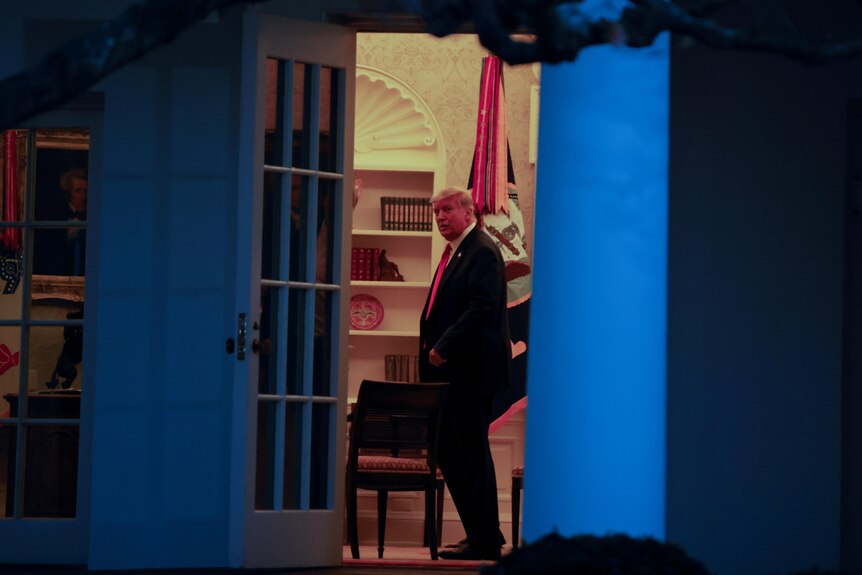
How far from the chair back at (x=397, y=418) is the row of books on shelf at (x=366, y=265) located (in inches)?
74.8

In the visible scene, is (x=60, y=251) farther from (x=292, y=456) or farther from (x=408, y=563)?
(x=408, y=563)

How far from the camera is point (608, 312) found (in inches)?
159

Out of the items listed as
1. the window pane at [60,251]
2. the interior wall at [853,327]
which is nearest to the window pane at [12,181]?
the window pane at [60,251]

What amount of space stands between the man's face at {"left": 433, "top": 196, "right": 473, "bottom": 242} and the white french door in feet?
3.32

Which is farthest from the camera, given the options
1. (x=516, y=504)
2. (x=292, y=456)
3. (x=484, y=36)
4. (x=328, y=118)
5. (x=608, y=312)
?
(x=516, y=504)

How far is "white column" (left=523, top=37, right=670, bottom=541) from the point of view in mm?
4043

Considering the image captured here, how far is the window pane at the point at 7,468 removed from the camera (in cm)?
630

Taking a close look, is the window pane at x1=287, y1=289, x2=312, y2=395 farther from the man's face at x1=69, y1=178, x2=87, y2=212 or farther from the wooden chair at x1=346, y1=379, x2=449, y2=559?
the man's face at x1=69, y1=178, x2=87, y2=212

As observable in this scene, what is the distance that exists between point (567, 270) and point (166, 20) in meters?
1.49

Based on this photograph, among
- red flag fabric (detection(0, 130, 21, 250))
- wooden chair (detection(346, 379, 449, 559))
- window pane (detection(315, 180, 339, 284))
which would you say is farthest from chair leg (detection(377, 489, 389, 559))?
red flag fabric (detection(0, 130, 21, 250))

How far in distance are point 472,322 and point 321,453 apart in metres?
1.16

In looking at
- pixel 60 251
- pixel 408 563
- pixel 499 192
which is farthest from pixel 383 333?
pixel 60 251

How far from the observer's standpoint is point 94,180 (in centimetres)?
632

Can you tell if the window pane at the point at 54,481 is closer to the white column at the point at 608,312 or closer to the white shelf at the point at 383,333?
the white shelf at the point at 383,333
